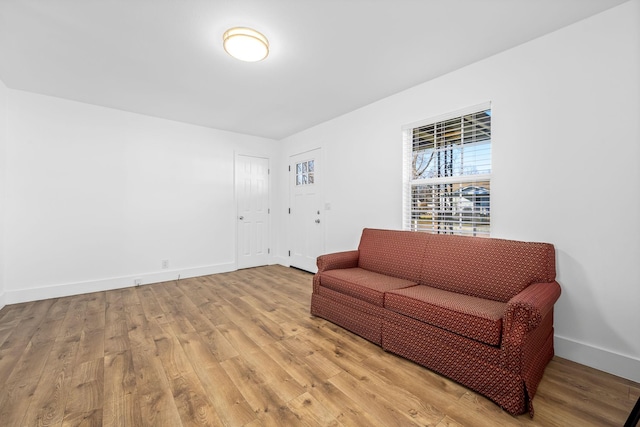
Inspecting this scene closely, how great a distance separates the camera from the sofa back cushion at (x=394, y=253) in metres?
2.54

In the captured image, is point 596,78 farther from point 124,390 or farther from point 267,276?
point 267,276

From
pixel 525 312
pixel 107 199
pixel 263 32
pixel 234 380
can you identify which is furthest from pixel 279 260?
pixel 525 312

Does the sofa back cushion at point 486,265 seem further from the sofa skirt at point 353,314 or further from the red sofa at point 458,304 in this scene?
the sofa skirt at point 353,314

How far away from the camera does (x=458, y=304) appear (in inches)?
72.0

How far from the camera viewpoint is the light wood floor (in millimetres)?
1443

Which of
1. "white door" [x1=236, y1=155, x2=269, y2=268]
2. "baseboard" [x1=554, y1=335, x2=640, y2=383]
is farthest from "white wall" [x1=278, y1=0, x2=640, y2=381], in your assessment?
"white door" [x1=236, y1=155, x2=269, y2=268]

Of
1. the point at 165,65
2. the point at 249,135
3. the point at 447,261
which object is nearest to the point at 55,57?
the point at 165,65

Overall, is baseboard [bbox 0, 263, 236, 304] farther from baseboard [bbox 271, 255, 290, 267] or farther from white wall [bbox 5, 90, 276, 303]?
baseboard [bbox 271, 255, 290, 267]

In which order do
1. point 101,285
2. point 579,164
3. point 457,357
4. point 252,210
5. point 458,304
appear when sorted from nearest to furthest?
point 457,357 → point 458,304 → point 579,164 → point 101,285 → point 252,210

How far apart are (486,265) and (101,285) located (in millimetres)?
4641

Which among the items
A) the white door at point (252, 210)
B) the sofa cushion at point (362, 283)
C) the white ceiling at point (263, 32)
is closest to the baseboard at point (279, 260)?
the white door at point (252, 210)

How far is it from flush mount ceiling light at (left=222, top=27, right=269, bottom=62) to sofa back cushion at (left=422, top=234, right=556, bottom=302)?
2.28 meters

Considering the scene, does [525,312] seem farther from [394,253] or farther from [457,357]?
[394,253]

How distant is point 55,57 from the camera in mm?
2449
